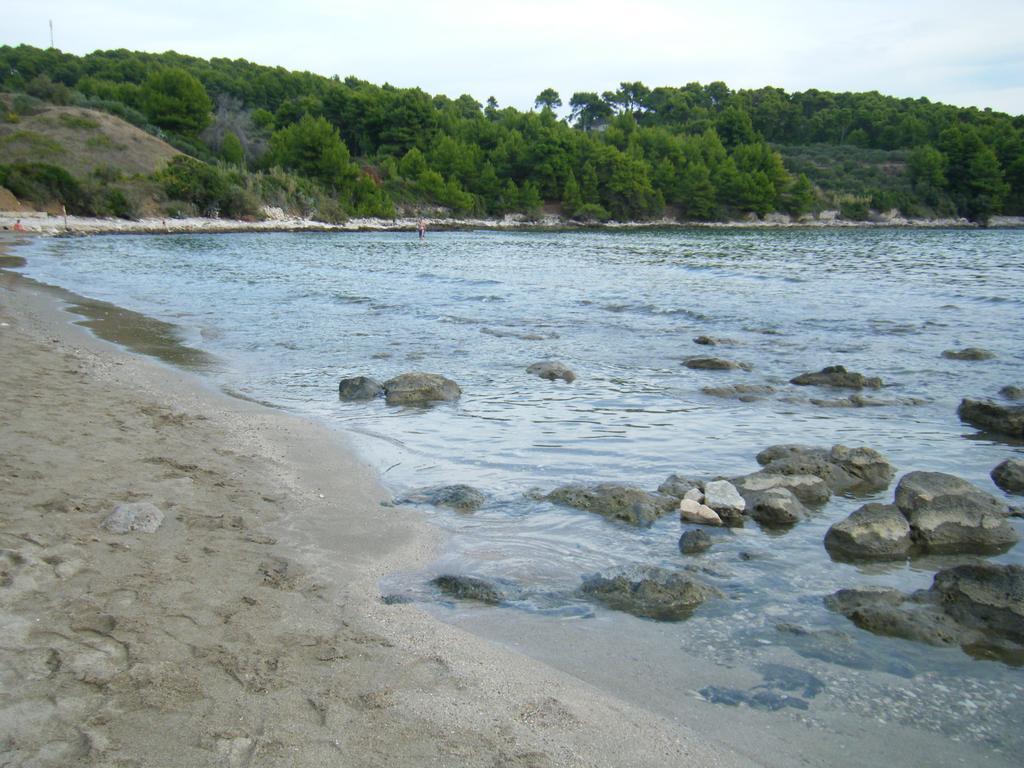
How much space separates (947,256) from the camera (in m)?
41.4

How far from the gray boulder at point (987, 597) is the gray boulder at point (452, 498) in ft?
9.73

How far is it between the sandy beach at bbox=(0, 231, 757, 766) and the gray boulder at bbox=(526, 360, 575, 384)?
5114 millimetres

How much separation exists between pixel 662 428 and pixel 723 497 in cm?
260

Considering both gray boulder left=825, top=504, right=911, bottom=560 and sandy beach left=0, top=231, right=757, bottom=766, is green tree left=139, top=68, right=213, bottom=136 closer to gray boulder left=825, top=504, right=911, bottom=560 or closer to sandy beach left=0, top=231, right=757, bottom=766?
sandy beach left=0, top=231, right=757, bottom=766

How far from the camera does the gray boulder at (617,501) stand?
578 centimetres

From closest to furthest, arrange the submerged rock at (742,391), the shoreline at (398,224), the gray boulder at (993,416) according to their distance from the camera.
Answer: the gray boulder at (993,416) → the submerged rock at (742,391) → the shoreline at (398,224)

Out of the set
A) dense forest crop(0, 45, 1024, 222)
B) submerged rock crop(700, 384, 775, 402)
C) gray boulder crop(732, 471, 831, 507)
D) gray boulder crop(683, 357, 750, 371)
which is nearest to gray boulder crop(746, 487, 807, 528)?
gray boulder crop(732, 471, 831, 507)

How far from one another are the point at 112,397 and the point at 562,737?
682 cm

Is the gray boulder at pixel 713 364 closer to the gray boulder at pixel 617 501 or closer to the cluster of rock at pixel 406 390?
the cluster of rock at pixel 406 390

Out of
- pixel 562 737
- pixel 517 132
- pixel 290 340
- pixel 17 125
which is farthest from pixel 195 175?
pixel 562 737

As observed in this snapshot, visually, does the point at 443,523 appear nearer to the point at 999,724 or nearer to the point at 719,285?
the point at 999,724

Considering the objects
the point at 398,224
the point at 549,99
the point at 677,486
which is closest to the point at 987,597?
the point at 677,486

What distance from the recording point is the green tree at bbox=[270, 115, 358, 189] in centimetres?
8344

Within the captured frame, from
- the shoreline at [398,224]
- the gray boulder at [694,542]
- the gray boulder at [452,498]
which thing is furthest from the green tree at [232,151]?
the gray boulder at [694,542]
